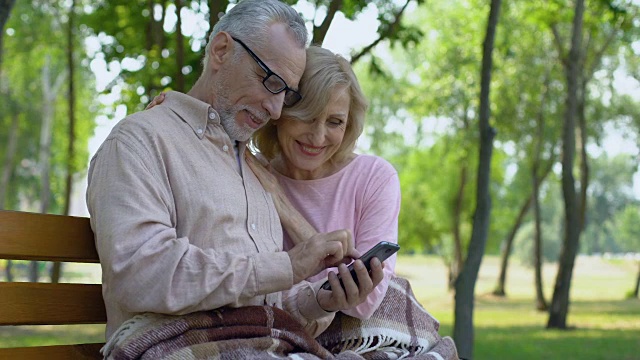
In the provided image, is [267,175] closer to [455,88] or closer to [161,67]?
[161,67]

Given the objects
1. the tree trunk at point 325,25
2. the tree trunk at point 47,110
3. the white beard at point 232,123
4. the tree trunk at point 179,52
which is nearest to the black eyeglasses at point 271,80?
the white beard at point 232,123

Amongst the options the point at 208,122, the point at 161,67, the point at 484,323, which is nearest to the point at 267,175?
the point at 208,122

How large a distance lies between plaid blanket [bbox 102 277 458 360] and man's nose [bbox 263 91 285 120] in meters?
0.66

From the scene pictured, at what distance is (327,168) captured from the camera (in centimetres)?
348

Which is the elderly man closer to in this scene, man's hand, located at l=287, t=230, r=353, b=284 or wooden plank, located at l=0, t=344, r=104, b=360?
man's hand, located at l=287, t=230, r=353, b=284

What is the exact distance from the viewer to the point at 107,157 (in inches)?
98.5

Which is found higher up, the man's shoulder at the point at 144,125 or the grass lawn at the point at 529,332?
the man's shoulder at the point at 144,125

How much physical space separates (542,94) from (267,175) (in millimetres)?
21114

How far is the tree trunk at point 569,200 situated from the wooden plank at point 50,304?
13.1 metres

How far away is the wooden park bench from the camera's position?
2.64 meters

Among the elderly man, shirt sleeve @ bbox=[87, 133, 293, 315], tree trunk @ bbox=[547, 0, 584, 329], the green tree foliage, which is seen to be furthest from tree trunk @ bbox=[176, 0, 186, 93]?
the green tree foliage

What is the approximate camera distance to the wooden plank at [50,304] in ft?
8.74

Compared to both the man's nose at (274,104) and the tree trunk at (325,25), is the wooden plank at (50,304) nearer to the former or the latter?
the man's nose at (274,104)

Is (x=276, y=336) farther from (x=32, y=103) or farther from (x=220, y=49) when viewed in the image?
(x=32, y=103)
